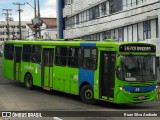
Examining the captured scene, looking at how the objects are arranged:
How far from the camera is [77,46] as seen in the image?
63.8ft

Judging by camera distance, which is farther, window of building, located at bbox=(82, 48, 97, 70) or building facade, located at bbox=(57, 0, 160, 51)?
building facade, located at bbox=(57, 0, 160, 51)

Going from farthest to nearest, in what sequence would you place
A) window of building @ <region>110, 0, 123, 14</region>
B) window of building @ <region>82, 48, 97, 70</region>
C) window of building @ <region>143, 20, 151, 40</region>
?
window of building @ <region>110, 0, 123, 14</region> < window of building @ <region>143, 20, 151, 40</region> < window of building @ <region>82, 48, 97, 70</region>

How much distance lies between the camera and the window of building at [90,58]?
Result: 18055 mm

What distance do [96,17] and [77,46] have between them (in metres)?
31.5

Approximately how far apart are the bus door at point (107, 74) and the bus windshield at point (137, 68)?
1.63 feet

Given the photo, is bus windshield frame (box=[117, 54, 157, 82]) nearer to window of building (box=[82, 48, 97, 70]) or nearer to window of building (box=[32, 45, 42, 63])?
window of building (box=[82, 48, 97, 70])

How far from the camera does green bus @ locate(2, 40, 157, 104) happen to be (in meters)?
16.8

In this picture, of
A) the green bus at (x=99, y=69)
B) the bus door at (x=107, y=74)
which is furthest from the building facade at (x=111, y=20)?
the bus door at (x=107, y=74)

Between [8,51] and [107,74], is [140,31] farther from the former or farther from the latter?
[107,74]

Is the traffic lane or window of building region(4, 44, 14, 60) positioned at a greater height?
window of building region(4, 44, 14, 60)

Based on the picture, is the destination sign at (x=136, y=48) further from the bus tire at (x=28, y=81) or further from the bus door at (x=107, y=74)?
the bus tire at (x=28, y=81)

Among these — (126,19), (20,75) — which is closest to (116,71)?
(20,75)

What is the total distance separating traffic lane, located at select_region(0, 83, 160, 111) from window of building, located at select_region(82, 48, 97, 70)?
1.68 metres

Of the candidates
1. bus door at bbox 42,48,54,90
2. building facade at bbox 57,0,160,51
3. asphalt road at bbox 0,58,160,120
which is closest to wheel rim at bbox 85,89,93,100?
asphalt road at bbox 0,58,160,120
